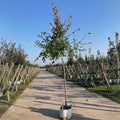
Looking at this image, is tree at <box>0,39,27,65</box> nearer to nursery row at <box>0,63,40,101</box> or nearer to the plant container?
nursery row at <box>0,63,40,101</box>

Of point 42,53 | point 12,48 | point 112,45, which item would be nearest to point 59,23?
point 42,53

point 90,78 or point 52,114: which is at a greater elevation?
point 90,78

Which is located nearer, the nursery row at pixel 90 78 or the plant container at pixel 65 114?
the plant container at pixel 65 114

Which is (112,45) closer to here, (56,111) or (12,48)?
(56,111)

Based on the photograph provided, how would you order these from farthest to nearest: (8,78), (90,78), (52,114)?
(90,78)
(8,78)
(52,114)

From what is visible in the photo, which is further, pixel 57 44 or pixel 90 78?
pixel 90 78

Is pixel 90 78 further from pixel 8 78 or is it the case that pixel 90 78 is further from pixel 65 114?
pixel 65 114

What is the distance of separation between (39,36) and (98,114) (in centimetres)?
328

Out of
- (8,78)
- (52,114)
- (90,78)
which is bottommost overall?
(52,114)

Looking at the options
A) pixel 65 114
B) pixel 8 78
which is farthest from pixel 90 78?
pixel 65 114

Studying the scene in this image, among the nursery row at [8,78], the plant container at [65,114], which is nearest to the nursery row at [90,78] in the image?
the plant container at [65,114]

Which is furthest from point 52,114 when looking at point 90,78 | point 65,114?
point 90,78

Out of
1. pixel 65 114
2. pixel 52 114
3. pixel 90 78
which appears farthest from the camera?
pixel 90 78

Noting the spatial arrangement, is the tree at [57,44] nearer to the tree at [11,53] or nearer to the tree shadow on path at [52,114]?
the tree shadow on path at [52,114]
